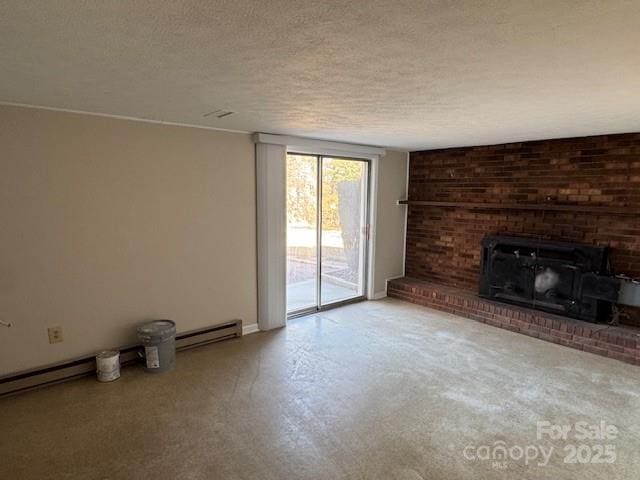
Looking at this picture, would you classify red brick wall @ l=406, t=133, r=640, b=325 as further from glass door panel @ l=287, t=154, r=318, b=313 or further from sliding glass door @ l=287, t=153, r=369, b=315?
glass door panel @ l=287, t=154, r=318, b=313

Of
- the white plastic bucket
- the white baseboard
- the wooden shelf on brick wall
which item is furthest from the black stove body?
the white plastic bucket

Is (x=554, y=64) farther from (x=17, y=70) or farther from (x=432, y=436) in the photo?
(x=17, y=70)

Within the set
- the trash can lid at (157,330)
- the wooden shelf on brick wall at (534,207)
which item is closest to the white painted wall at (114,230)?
the trash can lid at (157,330)

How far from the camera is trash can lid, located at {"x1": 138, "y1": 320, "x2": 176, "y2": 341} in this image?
2.91 meters

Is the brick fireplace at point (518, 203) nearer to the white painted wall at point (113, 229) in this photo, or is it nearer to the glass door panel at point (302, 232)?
the glass door panel at point (302, 232)

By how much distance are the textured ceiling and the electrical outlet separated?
1632 mm

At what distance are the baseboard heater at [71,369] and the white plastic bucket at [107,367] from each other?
143 millimetres

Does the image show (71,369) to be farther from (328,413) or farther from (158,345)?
(328,413)

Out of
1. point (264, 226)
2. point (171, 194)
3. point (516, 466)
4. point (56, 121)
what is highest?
point (56, 121)

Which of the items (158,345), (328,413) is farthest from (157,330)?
(328,413)

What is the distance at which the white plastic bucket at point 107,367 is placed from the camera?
2814 millimetres

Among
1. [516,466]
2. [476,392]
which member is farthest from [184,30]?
[476,392]

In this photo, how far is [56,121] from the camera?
263cm

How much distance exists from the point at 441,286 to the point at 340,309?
144 centimetres
